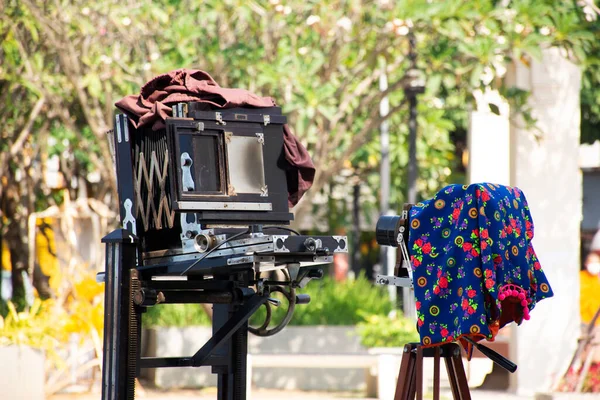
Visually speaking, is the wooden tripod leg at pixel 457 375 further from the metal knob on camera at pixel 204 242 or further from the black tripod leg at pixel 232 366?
the black tripod leg at pixel 232 366

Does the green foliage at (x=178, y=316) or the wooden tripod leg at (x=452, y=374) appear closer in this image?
the wooden tripod leg at (x=452, y=374)

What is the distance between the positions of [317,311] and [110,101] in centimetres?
371

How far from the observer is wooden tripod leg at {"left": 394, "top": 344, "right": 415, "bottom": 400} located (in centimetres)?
485

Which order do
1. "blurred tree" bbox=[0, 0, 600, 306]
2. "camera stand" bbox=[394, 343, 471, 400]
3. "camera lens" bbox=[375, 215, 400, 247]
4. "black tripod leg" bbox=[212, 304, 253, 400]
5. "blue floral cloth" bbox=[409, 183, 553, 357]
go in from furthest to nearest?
1. "blurred tree" bbox=[0, 0, 600, 306]
2. "black tripod leg" bbox=[212, 304, 253, 400]
3. "camera lens" bbox=[375, 215, 400, 247]
4. "camera stand" bbox=[394, 343, 471, 400]
5. "blue floral cloth" bbox=[409, 183, 553, 357]

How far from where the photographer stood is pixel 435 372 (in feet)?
16.2

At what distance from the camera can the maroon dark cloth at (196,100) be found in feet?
17.9

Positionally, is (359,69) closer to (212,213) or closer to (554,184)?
(554,184)

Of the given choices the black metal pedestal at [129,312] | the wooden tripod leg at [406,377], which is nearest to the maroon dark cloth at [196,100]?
the black metal pedestal at [129,312]

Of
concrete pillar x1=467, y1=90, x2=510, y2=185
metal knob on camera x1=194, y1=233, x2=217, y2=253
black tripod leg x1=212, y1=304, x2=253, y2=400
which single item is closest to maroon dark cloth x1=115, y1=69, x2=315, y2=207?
metal knob on camera x1=194, y1=233, x2=217, y2=253

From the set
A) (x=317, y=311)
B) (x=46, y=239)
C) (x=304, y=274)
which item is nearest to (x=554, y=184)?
(x=317, y=311)

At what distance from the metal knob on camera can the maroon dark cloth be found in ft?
2.25

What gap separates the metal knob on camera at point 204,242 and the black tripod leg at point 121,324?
0.59m

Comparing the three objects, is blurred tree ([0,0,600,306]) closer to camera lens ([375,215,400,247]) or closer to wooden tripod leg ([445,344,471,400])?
camera lens ([375,215,400,247])

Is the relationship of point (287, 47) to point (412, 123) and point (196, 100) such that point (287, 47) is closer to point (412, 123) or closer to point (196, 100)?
point (412, 123)
